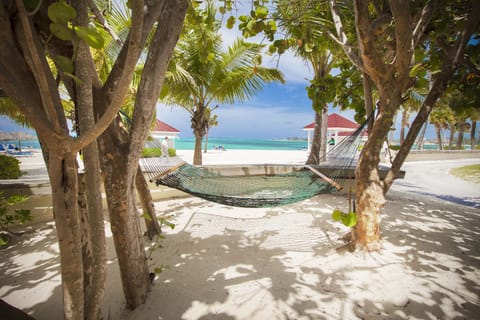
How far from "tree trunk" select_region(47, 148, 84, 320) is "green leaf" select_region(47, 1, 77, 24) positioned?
12.3 inches

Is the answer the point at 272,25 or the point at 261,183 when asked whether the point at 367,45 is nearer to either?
the point at 272,25

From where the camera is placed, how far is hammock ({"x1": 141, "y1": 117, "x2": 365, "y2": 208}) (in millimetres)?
1677

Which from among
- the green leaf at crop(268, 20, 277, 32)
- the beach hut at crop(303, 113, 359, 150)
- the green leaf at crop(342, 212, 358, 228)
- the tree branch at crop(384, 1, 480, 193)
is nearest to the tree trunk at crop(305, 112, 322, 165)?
the tree branch at crop(384, 1, 480, 193)

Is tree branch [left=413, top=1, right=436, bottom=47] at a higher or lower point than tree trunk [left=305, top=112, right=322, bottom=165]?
higher

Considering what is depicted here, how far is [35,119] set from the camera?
518mm

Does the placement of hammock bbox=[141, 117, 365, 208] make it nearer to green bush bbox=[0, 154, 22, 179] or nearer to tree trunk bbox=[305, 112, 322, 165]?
green bush bbox=[0, 154, 22, 179]

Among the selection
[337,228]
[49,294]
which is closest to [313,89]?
[337,228]

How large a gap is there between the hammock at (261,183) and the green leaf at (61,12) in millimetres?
1293

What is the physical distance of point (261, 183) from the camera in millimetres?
2330

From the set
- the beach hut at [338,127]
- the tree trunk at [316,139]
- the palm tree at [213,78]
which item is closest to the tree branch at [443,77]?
the palm tree at [213,78]

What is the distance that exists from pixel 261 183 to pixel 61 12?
6.84ft

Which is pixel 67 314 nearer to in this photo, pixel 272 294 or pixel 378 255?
pixel 272 294

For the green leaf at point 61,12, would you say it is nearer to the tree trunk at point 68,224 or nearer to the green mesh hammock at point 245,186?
the tree trunk at point 68,224

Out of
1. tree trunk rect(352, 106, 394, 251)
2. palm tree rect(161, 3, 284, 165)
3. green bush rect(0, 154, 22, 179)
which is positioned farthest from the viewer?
palm tree rect(161, 3, 284, 165)
